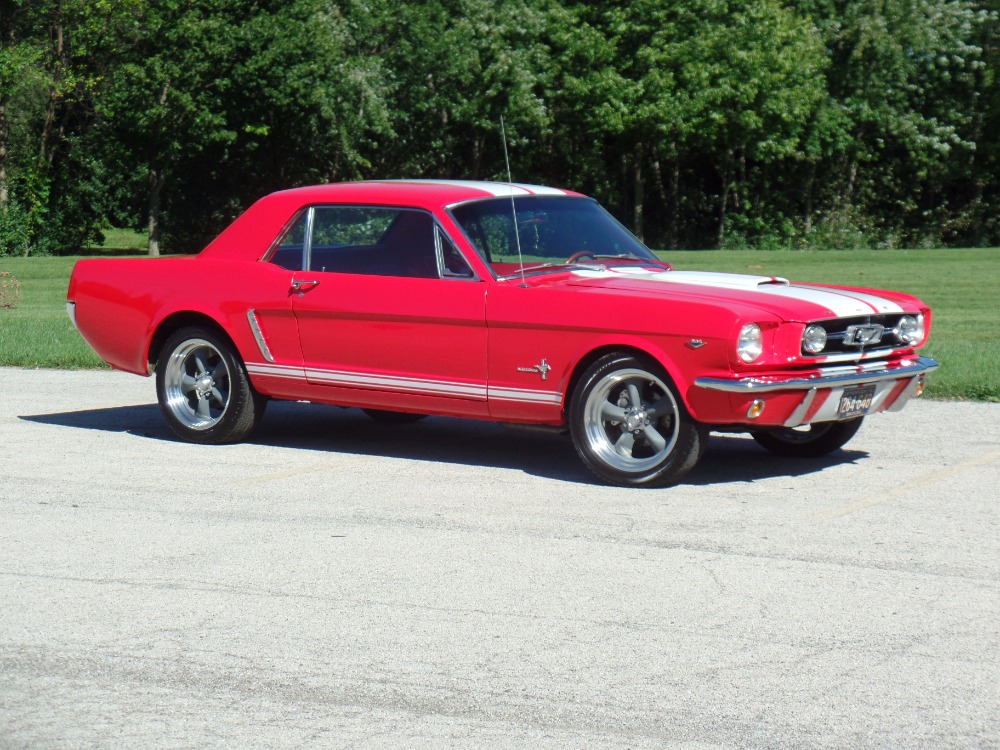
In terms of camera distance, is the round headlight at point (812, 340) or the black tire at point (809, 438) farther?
the black tire at point (809, 438)

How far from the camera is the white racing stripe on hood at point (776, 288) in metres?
7.56

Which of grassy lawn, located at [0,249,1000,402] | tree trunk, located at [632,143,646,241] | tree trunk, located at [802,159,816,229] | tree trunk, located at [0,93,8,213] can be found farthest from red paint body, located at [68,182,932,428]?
tree trunk, located at [802,159,816,229]

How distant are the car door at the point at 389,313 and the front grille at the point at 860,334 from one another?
6.01ft

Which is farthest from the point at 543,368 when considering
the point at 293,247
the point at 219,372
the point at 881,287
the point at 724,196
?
the point at 724,196

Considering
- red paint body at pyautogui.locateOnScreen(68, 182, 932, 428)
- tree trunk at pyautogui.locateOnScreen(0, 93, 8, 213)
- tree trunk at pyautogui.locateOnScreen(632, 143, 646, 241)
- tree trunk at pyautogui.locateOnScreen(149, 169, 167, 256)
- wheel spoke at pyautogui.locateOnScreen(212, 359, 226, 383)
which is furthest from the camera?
tree trunk at pyautogui.locateOnScreen(632, 143, 646, 241)

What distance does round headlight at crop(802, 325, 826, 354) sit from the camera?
289 inches

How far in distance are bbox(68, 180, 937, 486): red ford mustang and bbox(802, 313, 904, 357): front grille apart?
1cm

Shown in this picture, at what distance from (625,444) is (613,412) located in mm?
182

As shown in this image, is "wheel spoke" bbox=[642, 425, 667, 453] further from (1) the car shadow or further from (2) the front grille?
(2) the front grille

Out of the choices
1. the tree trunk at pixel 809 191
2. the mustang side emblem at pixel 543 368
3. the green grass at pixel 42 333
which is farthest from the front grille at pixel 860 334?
the tree trunk at pixel 809 191

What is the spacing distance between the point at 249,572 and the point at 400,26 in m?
43.7

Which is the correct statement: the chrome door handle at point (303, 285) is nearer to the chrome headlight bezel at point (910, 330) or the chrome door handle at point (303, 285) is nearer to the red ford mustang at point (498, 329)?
the red ford mustang at point (498, 329)

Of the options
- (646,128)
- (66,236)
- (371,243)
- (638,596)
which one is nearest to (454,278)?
(371,243)

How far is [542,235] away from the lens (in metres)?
8.30
